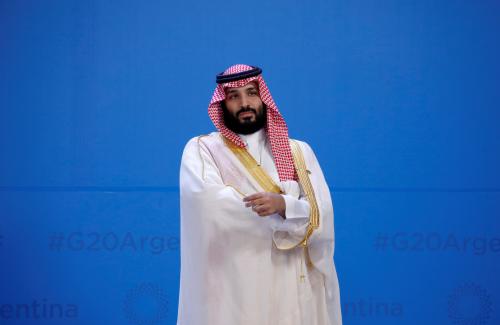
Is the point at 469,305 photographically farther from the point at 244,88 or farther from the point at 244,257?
the point at 244,88

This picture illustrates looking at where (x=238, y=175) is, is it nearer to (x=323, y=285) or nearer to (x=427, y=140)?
(x=323, y=285)

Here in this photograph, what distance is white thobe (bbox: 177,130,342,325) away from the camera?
2342 mm

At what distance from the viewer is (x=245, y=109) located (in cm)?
257

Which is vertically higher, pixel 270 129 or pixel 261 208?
pixel 270 129

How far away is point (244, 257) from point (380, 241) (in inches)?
64.3

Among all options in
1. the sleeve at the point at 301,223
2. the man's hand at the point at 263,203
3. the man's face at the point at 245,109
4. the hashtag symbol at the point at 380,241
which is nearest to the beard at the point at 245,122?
the man's face at the point at 245,109

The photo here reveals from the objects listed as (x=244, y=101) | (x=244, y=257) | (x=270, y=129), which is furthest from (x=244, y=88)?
(x=244, y=257)

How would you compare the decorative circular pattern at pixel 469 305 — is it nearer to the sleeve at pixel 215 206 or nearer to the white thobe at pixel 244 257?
the white thobe at pixel 244 257

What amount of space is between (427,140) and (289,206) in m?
1.82

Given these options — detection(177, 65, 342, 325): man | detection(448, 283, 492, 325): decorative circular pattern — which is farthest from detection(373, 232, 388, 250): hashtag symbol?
detection(177, 65, 342, 325): man

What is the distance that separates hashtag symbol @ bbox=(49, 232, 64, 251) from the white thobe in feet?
4.71

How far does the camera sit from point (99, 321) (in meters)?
3.69

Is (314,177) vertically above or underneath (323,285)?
above

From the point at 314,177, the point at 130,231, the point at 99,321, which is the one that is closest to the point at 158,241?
the point at 130,231
